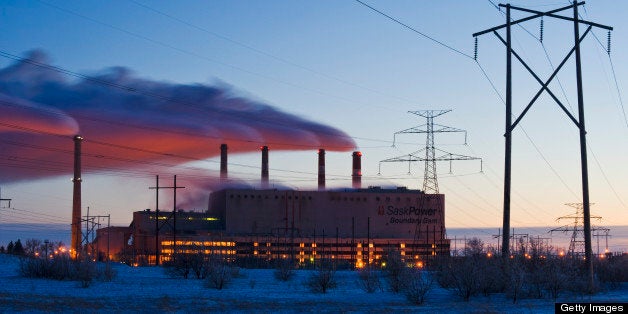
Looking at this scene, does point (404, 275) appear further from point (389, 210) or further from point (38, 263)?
point (389, 210)

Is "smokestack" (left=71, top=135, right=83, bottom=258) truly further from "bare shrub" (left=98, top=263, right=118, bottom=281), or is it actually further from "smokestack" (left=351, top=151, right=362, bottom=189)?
"bare shrub" (left=98, top=263, right=118, bottom=281)

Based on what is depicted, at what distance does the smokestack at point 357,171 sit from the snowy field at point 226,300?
135 m

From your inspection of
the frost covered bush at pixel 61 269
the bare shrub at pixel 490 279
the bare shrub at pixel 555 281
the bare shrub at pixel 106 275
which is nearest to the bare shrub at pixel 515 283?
the bare shrub at pixel 490 279

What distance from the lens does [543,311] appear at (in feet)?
86.3

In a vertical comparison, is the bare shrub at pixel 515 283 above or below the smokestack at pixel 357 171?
below

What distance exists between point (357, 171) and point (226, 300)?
6155 inches

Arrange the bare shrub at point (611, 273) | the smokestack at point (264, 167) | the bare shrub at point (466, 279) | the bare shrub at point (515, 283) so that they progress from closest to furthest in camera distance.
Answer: the bare shrub at point (515, 283)
the bare shrub at point (466, 279)
the bare shrub at point (611, 273)
the smokestack at point (264, 167)

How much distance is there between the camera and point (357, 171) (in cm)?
18650

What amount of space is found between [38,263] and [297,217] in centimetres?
14270

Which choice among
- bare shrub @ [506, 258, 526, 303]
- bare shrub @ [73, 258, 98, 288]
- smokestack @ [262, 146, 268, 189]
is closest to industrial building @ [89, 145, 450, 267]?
smokestack @ [262, 146, 268, 189]

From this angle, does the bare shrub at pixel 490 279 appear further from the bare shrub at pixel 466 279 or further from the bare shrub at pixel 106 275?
the bare shrub at pixel 106 275

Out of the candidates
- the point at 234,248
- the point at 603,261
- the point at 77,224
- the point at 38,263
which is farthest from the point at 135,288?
the point at 234,248

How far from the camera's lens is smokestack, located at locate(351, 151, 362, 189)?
579 ft

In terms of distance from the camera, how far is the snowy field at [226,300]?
2681cm
